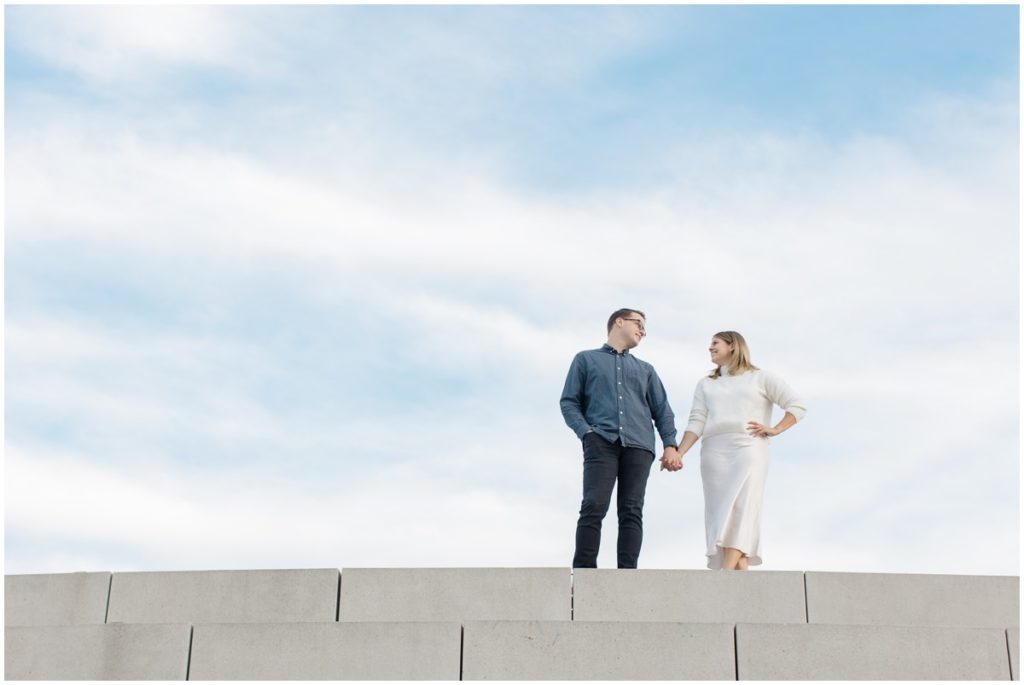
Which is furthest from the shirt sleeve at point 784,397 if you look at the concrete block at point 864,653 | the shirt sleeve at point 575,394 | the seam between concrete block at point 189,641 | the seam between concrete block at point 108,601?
the seam between concrete block at point 108,601

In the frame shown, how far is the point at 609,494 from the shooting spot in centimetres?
949

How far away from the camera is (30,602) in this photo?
9.37 metres

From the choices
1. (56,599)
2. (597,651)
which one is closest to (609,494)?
(597,651)

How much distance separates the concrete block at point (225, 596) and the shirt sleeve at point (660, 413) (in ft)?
8.66

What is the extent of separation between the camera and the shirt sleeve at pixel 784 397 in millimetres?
A: 9864

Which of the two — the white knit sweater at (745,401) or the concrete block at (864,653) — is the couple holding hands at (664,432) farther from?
the concrete block at (864,653)

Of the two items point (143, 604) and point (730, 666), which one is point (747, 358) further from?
point (143, 604)

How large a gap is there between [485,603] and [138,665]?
2111 millimetres

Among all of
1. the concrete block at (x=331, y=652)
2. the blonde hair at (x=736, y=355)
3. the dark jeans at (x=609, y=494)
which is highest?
the blonde hair at (x=736, y=355)

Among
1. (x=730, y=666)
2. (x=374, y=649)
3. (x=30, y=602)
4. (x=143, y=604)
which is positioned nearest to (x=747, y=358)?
(x=730, y=666)

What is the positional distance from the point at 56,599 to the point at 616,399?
13.1 feet

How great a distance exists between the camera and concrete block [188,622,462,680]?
8.20 m

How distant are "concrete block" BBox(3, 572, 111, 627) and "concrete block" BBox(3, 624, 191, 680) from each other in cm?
55

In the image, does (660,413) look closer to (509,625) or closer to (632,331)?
(632,331)
